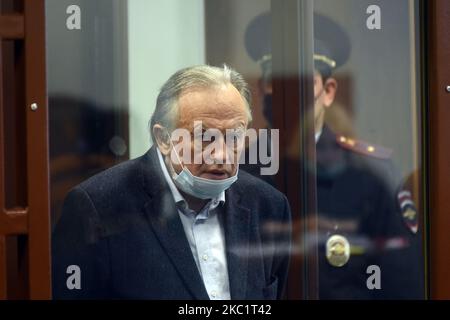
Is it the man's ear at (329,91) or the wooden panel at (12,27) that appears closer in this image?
the wooden panel at (12,27)

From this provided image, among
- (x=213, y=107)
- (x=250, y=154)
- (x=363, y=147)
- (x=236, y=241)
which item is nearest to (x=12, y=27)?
(x=213, y=107)

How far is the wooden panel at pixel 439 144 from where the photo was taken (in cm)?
231

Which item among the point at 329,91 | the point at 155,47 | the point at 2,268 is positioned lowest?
the point at 2,268

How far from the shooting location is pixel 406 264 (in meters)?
2.34

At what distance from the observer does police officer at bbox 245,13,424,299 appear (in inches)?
89.9

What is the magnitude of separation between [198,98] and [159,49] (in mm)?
172

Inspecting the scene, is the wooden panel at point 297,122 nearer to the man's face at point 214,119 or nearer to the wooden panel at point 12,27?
the man's face at point 214,119

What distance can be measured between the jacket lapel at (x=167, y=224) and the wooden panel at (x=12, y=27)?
474 mm

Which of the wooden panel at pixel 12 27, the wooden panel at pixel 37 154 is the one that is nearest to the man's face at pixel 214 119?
the wooden panel at pixel 37 154

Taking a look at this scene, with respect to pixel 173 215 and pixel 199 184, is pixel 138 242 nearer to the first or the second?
pixel 173 215

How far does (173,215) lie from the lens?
226 centimetres

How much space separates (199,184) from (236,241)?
19 cm

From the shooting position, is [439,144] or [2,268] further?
[439,144]

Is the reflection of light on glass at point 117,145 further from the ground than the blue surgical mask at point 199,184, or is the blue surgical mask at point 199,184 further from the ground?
the reflection of light on glass at point 117,145
